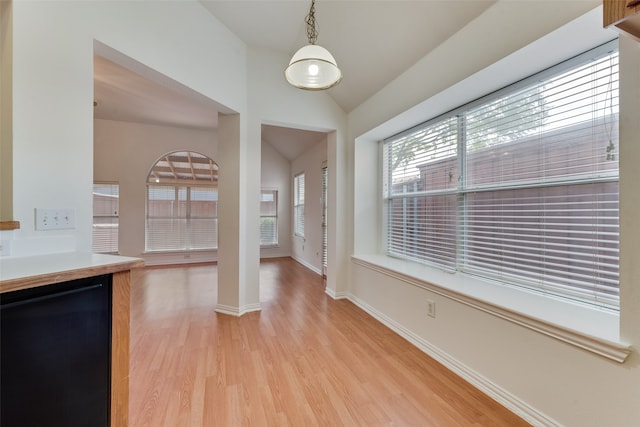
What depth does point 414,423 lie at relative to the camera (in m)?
1.48

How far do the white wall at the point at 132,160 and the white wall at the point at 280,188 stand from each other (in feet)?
6.23

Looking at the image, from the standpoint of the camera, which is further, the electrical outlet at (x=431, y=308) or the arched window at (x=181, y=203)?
the arched window at (x=181, y=203)

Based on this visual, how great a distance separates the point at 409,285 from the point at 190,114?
4.84 meters

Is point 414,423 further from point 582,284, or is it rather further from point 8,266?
point 8,266

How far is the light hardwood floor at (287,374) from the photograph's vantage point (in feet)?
5.02

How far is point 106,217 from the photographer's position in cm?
546

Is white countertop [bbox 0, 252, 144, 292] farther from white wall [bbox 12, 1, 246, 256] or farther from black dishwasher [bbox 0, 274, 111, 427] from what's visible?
white wall [bbox 12, 1, 246, 256]

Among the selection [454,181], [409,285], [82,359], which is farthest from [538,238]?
[82,359]

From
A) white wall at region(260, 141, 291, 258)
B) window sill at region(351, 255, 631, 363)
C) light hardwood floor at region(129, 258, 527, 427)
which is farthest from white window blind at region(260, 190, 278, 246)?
window sill at region(351, 255, 631, 363)

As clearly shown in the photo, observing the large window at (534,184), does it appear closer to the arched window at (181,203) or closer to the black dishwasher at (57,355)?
the black dishwasher at (57,355)

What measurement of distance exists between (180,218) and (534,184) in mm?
6373

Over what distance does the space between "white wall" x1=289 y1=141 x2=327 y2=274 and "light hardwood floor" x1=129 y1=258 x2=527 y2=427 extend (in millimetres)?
2025

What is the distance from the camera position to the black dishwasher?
0.80 meters

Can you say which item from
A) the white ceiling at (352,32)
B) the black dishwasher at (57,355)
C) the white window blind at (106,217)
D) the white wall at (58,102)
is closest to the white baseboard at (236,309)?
the white wall at (58,102)
